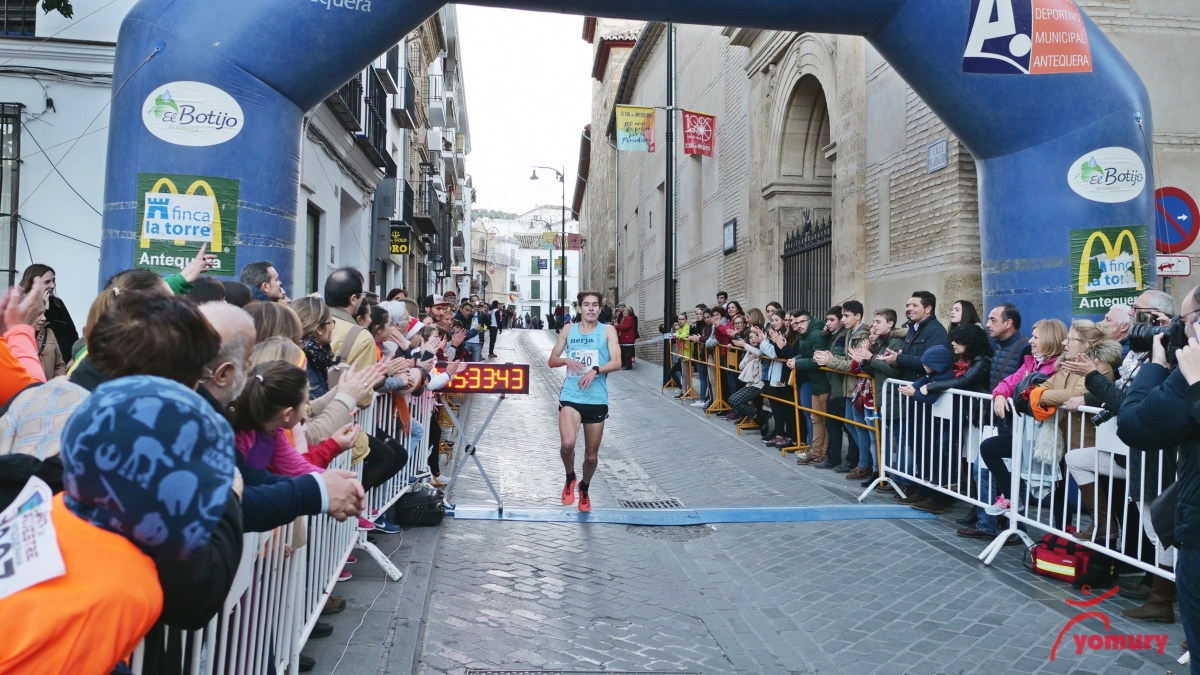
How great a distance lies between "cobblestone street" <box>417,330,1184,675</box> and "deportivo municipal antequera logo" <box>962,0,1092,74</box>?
3906 millimetres

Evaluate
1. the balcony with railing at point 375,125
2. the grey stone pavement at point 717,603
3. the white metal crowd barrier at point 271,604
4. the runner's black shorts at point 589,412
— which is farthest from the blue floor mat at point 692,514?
the balcony with railing at point 375,125

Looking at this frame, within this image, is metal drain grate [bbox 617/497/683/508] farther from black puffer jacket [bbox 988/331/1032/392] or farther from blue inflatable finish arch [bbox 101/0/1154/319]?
blue inflatable finish arch [bbox 101/0/1154/319]

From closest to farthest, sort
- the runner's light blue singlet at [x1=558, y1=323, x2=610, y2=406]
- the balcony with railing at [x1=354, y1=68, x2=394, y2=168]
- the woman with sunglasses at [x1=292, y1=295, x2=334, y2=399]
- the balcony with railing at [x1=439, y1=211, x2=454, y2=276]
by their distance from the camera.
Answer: the woman with sunglasses at [x1=292, y1=295, x2=334, y2=399] < the runner's light blue singlet at [x1=558, y1=323, x2=610, y2=406] < the balcony with railing at [x1=354, y1=68, x2=394, y2=168] < the balcony with railing at [x1=439, y1=211, x2=454, y2=276]

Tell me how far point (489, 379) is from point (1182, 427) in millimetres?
4843

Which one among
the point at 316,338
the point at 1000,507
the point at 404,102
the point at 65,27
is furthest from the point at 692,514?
the point at 404,102

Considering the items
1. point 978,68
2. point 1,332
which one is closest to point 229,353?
point 1,332

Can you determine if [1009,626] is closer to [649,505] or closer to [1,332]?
[649,505]

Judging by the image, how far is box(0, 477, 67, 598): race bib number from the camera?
5.08 feet

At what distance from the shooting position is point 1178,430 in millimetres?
3518

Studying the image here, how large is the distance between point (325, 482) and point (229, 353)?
0.53 m

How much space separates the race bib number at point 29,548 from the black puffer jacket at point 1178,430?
139 inches

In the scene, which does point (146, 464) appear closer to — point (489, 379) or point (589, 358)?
point (489, 379)

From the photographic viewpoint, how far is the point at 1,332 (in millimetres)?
3758

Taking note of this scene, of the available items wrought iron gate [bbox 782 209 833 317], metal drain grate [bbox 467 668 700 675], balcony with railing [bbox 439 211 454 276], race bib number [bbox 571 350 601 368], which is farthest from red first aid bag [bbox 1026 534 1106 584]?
balcony with railing [bbox 439 211 454 276]
